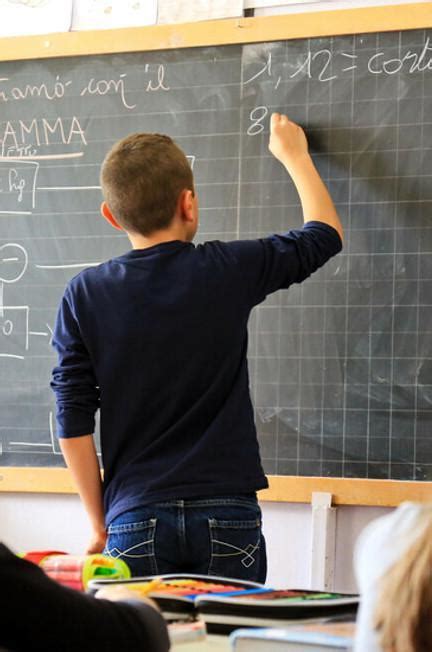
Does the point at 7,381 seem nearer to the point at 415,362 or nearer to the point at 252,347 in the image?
the point at 252,347

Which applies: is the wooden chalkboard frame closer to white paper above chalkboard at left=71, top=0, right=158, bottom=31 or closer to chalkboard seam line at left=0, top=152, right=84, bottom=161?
white paper above chalkboard at left=71, top=0, right=158, bottom=31

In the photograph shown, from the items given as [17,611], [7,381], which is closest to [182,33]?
[7,381]

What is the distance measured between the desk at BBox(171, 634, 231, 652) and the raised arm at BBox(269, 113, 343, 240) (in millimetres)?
1382

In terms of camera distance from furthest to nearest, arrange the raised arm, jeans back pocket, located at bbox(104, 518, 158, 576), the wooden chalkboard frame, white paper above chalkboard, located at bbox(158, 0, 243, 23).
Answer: white paper above chalkboard, located at bbox(158, 0, 243, 23) < the wooden chalkboard frame < the raised arm < jeans back pocket, located at bbox(104, 518, 158, 576)

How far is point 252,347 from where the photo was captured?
9.38ft

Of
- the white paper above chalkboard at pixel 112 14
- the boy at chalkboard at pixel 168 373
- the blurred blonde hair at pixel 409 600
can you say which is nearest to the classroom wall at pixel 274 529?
the boy at chalkboard at pixel 168 373

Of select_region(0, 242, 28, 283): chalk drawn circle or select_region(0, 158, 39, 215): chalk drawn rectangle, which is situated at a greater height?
select_region(0, 158, 39, 215): chalk drawn rectangle

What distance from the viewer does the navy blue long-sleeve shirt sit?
7.09ft

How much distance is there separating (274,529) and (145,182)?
1.09m

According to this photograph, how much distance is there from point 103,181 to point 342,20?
2.99 feet

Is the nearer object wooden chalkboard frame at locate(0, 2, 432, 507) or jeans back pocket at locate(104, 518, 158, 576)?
jeans back pocket at locate(104, 518, 158, 576)

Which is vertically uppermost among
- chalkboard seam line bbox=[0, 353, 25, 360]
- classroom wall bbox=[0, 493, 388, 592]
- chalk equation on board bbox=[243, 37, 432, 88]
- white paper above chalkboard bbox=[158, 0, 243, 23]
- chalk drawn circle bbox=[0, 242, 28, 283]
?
white paper above chalkboard bbox=[158, 0, 243, 23]

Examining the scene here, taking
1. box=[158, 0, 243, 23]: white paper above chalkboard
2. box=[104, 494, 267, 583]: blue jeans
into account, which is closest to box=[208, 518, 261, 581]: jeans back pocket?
box=[104, 494, 267, 583]: blue jeans

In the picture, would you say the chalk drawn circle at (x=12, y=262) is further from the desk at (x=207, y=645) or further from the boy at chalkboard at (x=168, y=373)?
the desk at (x=207, y=645)
